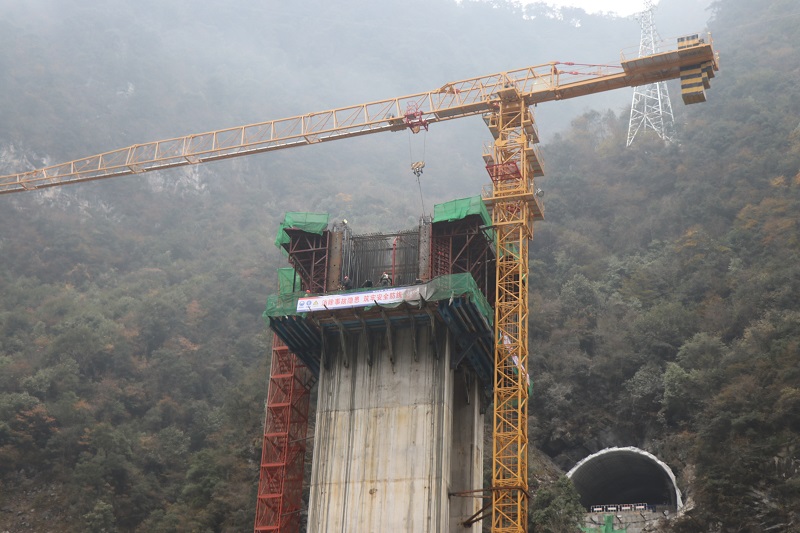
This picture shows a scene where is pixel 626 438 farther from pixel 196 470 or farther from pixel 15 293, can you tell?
pixel 15 293

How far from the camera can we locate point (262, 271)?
7756 centimetres

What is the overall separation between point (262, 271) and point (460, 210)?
39624mm

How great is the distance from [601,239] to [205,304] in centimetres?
2832

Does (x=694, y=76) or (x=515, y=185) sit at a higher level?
(x=694, y=76)

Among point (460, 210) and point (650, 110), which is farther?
point (650, 110)

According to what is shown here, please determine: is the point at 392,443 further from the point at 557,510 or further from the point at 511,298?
the point at 557,510

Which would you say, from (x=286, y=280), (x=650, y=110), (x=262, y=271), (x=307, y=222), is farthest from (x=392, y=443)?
(x=650, y=110)

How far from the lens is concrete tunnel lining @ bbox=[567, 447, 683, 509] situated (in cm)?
4788

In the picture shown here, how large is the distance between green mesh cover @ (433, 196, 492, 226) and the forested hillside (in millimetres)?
14453

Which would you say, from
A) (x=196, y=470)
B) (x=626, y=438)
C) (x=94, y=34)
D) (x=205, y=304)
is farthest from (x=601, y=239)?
(x=94, y=34)

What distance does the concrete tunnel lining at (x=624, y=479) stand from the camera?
47.9m

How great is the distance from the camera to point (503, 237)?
4162 cm

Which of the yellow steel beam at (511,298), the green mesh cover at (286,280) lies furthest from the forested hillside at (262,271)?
the green mesh cover at (286,280)

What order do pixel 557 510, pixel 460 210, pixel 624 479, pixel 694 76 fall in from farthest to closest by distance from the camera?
pixel 624 479 < pixel 557 510 < pixel 694 76 < pixel 460 210
